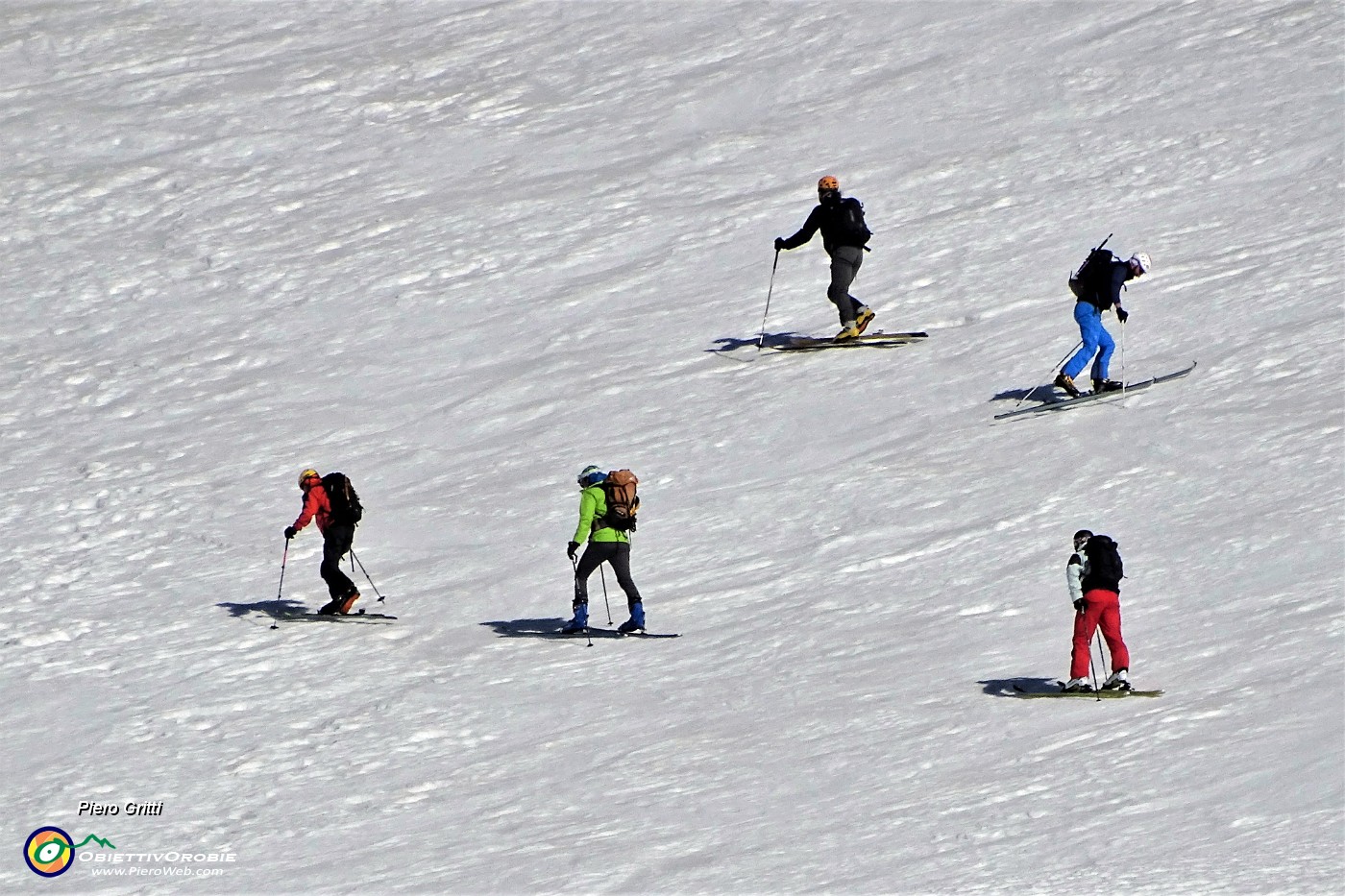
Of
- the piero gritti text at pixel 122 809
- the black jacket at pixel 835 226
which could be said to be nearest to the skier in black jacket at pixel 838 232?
the black jacket at pixel 835 226

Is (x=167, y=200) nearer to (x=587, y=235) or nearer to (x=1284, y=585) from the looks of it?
(x=587, y=235)

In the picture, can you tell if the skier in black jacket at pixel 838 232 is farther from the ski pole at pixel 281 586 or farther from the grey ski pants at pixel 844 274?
the ski pole at pixel 281 586

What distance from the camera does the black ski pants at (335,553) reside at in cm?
1805

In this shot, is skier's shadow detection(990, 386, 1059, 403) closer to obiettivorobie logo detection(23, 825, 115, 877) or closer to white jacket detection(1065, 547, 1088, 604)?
white jacket detection(1065, 547, 1088, 604)

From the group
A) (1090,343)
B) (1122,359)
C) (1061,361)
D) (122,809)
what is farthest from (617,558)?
(1122,359)

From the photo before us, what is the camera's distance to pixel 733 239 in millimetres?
27484

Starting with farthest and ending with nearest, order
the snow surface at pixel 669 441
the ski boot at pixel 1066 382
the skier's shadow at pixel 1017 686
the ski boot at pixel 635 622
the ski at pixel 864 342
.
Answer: the ski at pixel 864 342
the ski boot at pixel 1066 382
the ski boot at pixel 635 622
the skier's shadow at pixel 1017 686
the snow surface at pixel 669 441

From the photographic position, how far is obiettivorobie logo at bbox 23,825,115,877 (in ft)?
45.5

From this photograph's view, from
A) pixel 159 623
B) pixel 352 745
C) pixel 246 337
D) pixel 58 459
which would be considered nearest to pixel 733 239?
pixel 246 337

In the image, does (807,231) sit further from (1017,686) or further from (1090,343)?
(1017,686)

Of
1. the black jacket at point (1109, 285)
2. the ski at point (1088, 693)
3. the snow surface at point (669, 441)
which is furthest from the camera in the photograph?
the black jacket at point (1109, 285)

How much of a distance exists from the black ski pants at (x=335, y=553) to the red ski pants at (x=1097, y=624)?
22.3 feet

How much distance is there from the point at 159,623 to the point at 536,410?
6.12 meters

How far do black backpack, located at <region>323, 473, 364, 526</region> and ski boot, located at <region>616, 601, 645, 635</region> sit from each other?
8.74 feet
